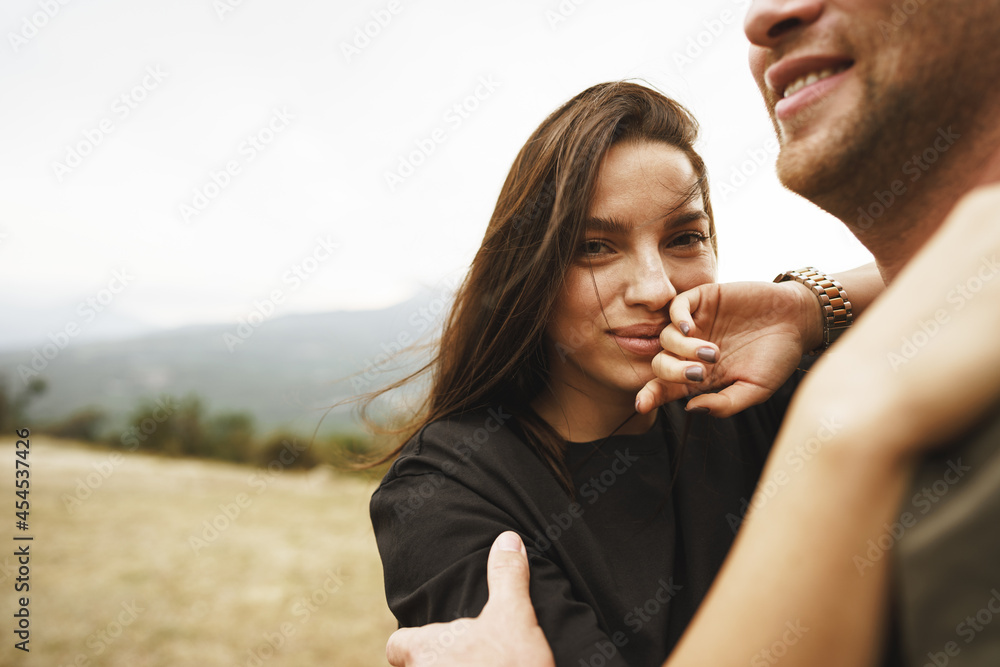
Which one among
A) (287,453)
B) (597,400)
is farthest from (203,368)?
(597,400)

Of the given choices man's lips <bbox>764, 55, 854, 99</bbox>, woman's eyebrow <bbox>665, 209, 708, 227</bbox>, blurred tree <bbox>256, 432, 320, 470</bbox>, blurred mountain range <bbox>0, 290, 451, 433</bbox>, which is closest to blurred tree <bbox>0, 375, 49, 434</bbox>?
blurred mountain range <bbox>0, 290, 451, 433</bbox>

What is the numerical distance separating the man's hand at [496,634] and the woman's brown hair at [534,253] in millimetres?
522

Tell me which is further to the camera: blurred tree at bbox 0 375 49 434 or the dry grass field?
blurred tree at bbox 0 375 49 434

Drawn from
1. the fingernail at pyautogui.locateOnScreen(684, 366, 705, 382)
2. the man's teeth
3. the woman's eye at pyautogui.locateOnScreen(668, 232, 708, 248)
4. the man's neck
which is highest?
the man's teeth

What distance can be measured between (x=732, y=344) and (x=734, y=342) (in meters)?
0.01

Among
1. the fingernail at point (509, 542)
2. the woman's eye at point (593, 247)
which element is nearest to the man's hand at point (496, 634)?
the fingernail at point (509, 542)

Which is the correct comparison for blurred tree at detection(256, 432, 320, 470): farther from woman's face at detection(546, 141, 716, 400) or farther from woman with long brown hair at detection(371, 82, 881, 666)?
woman's face at detection(546, 141, 716, 400)

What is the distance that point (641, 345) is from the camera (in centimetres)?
186

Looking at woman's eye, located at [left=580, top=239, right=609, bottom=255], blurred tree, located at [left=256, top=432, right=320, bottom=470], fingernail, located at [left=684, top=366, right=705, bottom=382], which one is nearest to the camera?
fingernail, located at [left=684, top=366, right=705, bottom=382]

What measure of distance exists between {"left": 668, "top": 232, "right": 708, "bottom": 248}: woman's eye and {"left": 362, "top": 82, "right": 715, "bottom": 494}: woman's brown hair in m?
0.15

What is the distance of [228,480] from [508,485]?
11068 millimetres

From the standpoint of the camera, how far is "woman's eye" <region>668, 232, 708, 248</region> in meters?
1.97

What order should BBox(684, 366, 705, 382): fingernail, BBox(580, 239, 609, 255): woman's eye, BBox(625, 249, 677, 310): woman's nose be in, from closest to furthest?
BBox(684, 366, 705, 382): fingernail, BBox(625, 249, 677, 310): woman's nose, BBox(580, 239, 609, 255): woman's eye

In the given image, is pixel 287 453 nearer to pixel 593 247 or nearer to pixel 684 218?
pixel 593 247
